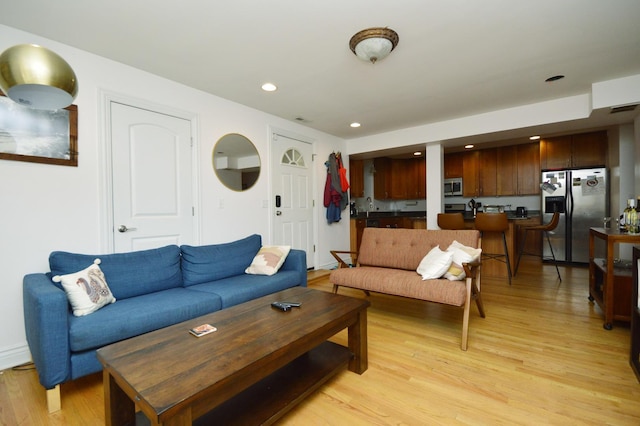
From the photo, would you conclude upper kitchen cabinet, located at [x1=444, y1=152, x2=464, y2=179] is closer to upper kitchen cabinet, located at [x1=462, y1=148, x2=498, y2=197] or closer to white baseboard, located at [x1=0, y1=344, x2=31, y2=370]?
upper kitchen cabinet, located at [x1=462, y1=148, x2=498, y2=197]

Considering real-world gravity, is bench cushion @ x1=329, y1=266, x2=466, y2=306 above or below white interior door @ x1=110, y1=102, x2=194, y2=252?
below

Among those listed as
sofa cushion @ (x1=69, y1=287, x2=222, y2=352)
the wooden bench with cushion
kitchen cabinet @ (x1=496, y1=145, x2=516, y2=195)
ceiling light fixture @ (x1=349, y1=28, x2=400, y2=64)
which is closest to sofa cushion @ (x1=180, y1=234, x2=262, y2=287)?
sofa cushion @ (x1=69, y1=287, x2=222, y2=352)

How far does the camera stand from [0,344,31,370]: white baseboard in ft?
6.59

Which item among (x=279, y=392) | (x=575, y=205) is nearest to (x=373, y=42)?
(x=279, y=392)

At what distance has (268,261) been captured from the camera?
293 cm

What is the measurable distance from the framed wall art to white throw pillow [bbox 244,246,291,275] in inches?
65.8

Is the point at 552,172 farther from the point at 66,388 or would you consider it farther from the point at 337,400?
the point at 66,388

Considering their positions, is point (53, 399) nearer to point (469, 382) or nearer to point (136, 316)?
point (136, 316)

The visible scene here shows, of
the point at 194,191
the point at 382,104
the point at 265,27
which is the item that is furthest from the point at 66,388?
the point at 382,104

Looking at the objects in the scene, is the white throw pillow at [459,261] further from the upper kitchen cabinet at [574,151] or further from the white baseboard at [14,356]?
the upper kitchen cabinet at [574,151]

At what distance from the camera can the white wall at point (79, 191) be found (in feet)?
6.71

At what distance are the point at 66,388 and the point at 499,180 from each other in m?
6.67

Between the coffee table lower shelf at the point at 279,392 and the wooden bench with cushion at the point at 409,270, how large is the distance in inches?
32.6

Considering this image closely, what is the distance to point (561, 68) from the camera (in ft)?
8.91
